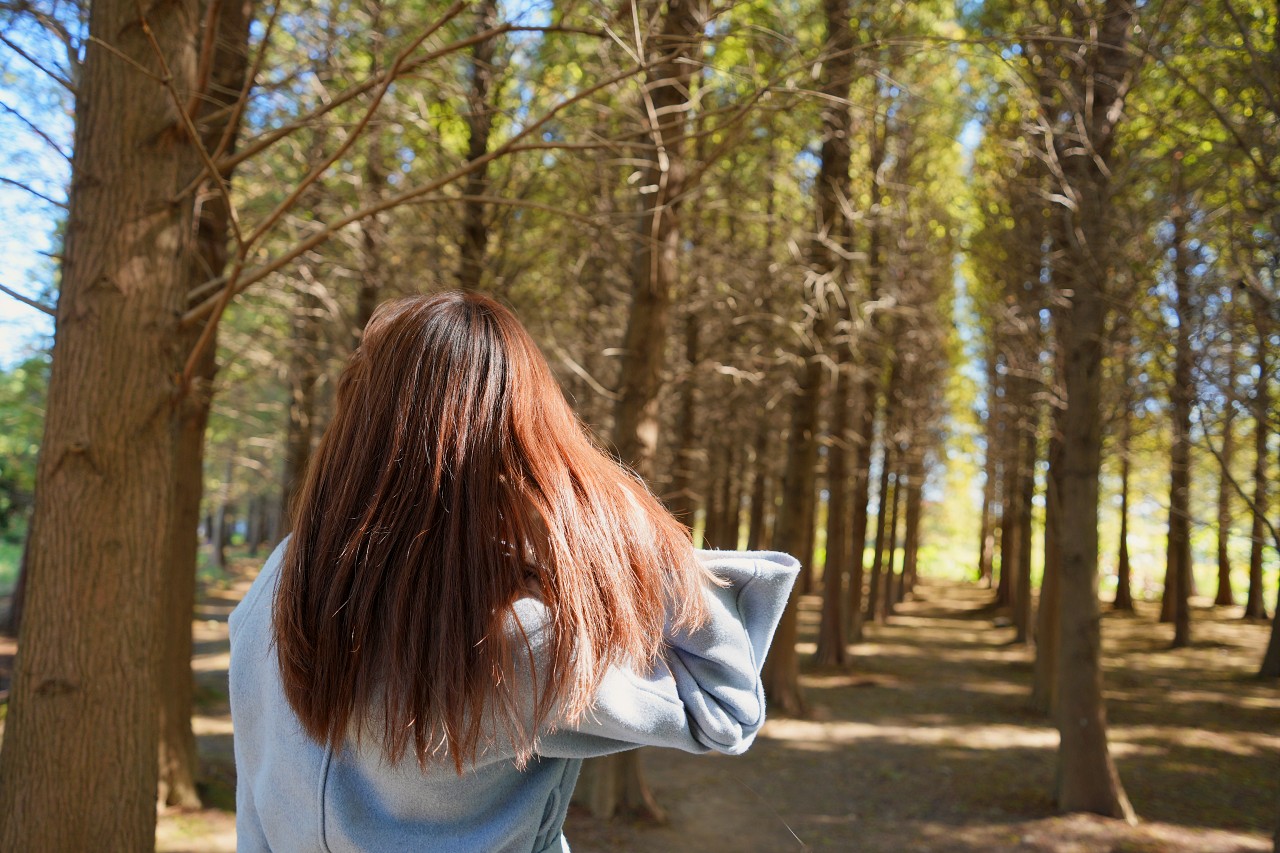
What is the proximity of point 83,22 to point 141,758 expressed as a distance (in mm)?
2951

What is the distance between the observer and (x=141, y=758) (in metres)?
2.84

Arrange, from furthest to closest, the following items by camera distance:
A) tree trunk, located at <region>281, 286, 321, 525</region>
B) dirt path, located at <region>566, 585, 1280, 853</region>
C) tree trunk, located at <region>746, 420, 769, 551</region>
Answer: tree trunk, located at <region>746, 420, 769, 551</region>, tree trunk, located at <region>281, 286, 321, 525</region>, dirt path, located at <region>566, 585, 1280, 853</region>

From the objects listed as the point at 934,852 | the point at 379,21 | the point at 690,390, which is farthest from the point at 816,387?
the point at 379,21

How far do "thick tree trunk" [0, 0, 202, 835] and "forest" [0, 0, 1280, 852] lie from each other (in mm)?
10

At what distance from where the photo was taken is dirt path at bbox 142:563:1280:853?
741 centimetres

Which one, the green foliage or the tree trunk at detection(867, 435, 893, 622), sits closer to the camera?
the green foliage

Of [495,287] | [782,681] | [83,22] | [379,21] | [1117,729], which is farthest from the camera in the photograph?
[782,681]

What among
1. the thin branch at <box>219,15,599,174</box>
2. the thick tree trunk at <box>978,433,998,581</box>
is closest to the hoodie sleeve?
the thin branch at <box>219,15,599,174</box>

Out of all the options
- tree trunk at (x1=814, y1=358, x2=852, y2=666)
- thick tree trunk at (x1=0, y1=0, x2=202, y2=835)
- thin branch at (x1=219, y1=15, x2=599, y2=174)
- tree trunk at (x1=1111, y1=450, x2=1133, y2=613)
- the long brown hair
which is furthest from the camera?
tree trunk at (x1=1111, y1=450, x2=1133, y2=613)

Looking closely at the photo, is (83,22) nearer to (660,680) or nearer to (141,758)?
(141,758)

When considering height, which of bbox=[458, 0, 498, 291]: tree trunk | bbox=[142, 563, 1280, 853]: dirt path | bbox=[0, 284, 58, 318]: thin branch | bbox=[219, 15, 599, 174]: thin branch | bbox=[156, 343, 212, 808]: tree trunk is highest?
bbox=[458, 0, 498, 291]: tree trunk

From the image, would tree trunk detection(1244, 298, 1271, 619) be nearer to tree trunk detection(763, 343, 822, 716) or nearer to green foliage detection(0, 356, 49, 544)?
tree trunk detection(763, 343, 822, 716)

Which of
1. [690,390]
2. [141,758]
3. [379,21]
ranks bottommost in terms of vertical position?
[141,758]

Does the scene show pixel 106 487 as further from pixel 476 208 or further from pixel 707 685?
pixel 476 208
